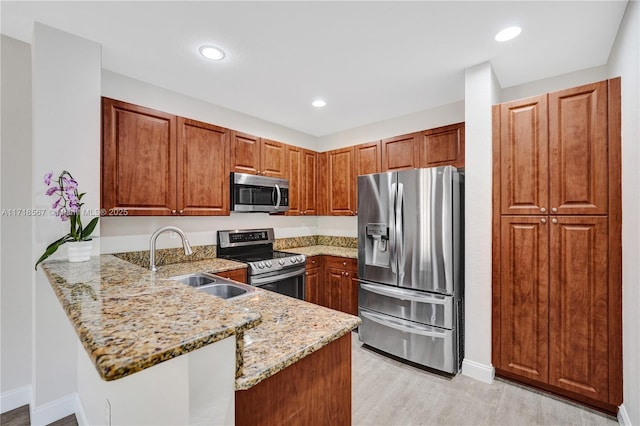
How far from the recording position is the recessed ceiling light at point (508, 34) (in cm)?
191

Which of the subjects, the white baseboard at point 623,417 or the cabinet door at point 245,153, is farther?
the cabinet door at point 245,153

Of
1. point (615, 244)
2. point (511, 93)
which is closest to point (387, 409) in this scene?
point (615, 244)

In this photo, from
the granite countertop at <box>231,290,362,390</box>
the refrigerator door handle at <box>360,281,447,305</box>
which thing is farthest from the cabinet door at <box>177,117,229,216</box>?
the refrigerator door handle at <box>360,281,447,305</box>

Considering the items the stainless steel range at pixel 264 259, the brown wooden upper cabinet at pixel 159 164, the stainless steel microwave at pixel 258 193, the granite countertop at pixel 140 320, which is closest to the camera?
the granite countertop at pixel 140 320

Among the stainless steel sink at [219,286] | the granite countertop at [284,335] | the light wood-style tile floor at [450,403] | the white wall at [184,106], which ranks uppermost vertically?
the white wall at [184,106]

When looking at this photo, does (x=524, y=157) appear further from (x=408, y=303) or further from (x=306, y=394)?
→ (x=306, y=394)

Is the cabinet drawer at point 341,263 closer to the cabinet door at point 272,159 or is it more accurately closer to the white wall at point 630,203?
the cabinet door at point 272,159

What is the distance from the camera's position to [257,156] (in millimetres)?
3318

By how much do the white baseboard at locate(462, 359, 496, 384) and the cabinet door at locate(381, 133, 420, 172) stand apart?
1967 mm

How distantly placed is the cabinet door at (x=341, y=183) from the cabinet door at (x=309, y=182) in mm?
202

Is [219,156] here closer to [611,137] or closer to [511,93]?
[511,93]

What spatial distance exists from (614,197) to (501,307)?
42.2 inches

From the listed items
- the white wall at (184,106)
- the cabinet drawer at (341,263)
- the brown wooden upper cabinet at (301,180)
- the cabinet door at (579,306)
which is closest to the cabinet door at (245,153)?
the white wall at (184,106)

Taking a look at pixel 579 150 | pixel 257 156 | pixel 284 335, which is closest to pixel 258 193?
pixel 257 156
